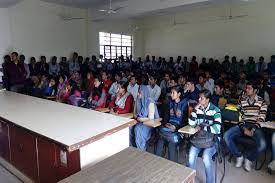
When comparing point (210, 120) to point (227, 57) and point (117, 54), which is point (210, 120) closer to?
point (227, 57)

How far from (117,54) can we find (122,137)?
10.3 meters

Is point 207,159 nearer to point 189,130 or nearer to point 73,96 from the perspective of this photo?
point 189,130

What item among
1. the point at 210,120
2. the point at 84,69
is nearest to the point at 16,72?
the point at 84,69

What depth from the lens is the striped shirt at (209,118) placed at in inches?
111

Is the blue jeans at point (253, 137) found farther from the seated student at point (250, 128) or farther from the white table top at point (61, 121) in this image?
the white table top at point (61, 121)

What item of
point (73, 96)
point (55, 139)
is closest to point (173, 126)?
point (55, 139)

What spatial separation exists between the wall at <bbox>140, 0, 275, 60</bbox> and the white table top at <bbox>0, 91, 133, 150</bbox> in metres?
8.94

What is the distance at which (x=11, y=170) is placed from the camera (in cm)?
283

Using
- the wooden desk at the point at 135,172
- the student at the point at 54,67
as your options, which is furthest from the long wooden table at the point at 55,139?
the student at the point at 54,67

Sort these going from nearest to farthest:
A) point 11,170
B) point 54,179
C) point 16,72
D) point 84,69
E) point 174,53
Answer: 1. point 54,179
2. point 11,170
3. point 16,72
4. point 84,69
5. point 174,53

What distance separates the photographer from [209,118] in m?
2.90

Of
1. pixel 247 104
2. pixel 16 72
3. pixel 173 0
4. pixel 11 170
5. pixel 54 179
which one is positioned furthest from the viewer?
pixel 173 0

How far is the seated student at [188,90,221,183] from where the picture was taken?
8.90ft

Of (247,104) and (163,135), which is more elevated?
(247,104)
